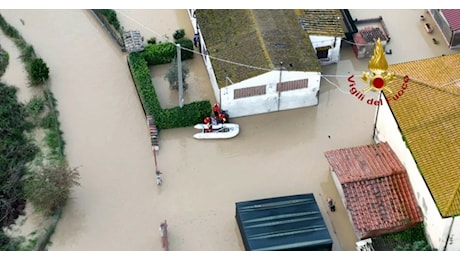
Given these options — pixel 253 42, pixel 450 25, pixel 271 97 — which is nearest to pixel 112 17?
pixel 253 42

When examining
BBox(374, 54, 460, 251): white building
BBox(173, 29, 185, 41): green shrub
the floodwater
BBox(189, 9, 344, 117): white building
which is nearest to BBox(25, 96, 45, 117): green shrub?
the floodwater

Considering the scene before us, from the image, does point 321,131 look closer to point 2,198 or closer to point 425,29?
point 425,29

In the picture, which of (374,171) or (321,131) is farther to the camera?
(321,131)

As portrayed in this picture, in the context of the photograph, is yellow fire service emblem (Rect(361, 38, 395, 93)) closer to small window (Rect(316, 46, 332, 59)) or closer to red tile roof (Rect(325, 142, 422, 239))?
red tile roof (Rect(325, 142, 422, 239))

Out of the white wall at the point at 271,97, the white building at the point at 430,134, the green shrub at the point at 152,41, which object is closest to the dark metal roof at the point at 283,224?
the white building at the point at 430,134

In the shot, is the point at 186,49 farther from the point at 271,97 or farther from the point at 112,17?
the point at 271,97

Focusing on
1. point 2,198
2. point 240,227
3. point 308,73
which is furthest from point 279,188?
point 2,198

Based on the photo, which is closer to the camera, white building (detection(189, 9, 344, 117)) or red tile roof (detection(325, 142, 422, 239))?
red tile roof (detection(325, 142, 422, 239))
